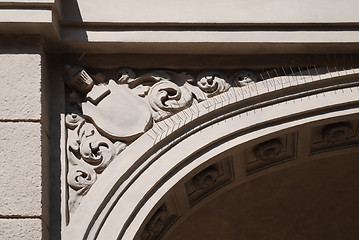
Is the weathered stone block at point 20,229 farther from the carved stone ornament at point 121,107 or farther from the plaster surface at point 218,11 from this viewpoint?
the plaster surface at point 218,11

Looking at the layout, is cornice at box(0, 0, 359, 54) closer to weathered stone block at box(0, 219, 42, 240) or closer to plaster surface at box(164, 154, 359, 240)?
weathered stone block at box(0, 219, 42, 240)

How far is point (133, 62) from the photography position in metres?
5.41

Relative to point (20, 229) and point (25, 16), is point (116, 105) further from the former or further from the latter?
point (20, 229)

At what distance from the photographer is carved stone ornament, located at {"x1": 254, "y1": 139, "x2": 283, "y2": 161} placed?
545 cm

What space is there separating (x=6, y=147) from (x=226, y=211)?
2249 millimetres

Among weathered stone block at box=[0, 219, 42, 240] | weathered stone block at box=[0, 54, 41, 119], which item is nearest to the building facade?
weathered stone block at box=[0, 54, 41, 119]

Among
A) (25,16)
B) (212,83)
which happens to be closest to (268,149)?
(212,83)

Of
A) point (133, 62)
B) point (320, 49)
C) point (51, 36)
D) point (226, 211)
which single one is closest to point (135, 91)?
point (133, 62)

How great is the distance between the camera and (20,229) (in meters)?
4.72

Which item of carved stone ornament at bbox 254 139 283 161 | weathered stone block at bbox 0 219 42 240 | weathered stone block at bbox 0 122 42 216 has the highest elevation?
carved stone ornament at bbox 254 139 283 161

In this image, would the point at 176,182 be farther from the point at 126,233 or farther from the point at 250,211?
the point at 250,211

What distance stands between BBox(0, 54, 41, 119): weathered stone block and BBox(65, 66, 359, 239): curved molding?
1.63 feet

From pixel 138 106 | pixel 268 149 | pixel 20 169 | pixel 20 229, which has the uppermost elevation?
pixel 138 106

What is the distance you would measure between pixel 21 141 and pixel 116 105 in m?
0.58
